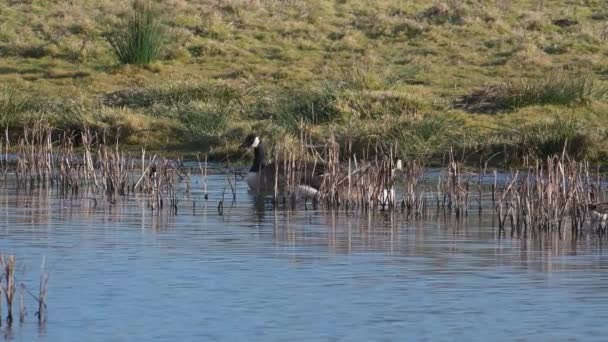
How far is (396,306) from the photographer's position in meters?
10.7

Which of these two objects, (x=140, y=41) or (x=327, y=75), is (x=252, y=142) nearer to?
(x=327, y=75)

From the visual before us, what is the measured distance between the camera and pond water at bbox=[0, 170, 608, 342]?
9883mm

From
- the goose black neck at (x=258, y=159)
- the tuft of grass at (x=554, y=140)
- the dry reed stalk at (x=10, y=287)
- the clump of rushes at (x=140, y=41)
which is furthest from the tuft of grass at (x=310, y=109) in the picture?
the dry reed stalk at (x=10, y=287)

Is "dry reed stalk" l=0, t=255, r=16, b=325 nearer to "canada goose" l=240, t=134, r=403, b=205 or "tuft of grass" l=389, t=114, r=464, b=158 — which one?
"canada goose" l=240, t=134, r=403, b=205

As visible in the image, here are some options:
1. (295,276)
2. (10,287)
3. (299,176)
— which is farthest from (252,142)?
(10,287)

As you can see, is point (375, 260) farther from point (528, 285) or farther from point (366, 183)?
point (366, 183)

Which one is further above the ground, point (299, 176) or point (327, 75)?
point (327, 75)

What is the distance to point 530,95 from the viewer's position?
26.2 meters

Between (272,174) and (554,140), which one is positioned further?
(554,140)

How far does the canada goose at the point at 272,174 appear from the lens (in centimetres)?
1778

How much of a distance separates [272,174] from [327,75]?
12.8m

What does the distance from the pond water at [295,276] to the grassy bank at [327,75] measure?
177 inches

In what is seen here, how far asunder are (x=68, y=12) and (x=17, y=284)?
31012 millimetres

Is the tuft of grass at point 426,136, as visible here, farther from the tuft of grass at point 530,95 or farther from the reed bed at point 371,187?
the tuft of grass at point 530,95
